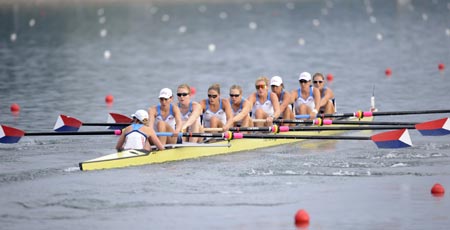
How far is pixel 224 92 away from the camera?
91.4 feet

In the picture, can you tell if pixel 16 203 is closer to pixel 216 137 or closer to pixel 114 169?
pixel 114 169

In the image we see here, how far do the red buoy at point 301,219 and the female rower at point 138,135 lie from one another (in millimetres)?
4228

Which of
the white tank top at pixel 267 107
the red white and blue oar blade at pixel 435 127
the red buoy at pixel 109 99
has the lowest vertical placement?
the red white and blue oar blade at pixel 435 127

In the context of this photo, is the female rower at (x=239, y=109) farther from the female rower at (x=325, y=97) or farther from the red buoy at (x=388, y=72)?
the red buoy at (x=388, y=72)

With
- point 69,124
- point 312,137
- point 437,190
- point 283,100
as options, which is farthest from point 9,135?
point 437,190

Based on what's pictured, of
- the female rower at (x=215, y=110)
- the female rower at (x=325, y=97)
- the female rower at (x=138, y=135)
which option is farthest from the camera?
the female rower at (x=325, y=97)

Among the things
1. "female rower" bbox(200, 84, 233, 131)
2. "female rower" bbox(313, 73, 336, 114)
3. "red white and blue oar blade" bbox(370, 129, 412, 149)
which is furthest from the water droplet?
"red white and blue oar blade" bbox(370, 129, 412, 149)

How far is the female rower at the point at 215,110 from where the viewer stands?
19.7 metres

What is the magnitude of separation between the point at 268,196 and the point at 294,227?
1721mm

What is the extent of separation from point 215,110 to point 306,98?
2460 millimetres

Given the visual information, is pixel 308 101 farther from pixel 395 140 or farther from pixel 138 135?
pixel 138 135

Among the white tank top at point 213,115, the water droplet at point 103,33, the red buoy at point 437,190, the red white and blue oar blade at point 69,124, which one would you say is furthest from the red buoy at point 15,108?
the water droplet at point 103,33

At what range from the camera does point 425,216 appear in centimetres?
1442

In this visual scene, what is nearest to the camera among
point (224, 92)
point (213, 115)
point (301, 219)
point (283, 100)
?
point (301, 219)
